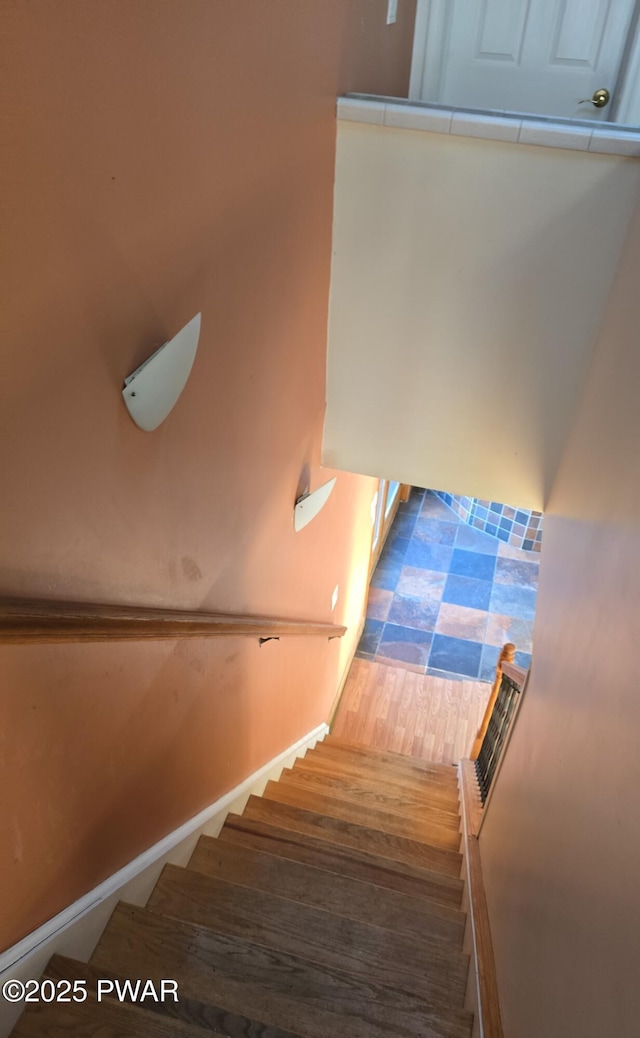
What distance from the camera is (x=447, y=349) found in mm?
2736

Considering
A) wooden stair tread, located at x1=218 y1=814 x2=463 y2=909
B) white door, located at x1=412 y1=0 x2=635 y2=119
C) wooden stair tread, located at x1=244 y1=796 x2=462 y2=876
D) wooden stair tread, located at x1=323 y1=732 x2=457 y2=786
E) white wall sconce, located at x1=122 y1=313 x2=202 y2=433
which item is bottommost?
wooden stair tread, located at x1=323 y1=732 x2=457 y2=786

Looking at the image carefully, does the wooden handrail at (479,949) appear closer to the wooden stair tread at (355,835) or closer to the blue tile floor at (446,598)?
the wooden stair tread at (355,835)

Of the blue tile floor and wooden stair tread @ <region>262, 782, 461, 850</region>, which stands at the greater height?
wooden stair tread @ <region>262, 782, 461, 850</region>

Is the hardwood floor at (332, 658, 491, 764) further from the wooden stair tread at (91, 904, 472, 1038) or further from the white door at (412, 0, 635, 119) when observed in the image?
the white door at (412, 0, 635, 119)

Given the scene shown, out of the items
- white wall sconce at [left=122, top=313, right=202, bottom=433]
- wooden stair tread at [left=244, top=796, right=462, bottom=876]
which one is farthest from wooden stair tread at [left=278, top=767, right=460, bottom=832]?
white wall sconce at [left=122, top=313, right=202, bottom=433]

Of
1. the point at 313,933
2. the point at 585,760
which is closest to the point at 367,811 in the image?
the point at 313,933

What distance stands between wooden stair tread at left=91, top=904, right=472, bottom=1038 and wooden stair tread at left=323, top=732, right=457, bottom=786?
237 centimetres

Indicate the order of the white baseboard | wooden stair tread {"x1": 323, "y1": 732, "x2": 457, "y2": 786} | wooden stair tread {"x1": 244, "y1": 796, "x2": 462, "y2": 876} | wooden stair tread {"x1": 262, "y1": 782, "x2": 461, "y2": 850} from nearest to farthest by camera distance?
the white baseboard, wooden stair tread {"x1": 244, "y1": 796, "x2": 462, "y2": 876}, wooden stair tread {"x1": 262, "y1": 782, "x2": 461, "y2": 850}, wooden stair tread {"x1": 323, "y1": 732, "x2": 457, "y2": 786}

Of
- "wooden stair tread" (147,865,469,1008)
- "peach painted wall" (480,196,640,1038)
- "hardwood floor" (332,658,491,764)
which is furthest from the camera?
"hardwood floor" (332,658,491,764)

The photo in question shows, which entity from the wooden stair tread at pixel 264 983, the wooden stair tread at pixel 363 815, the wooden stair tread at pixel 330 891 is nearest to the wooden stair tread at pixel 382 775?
the wooden stair tread at pixel 363 815

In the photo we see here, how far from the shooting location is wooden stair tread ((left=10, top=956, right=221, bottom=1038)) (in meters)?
1.48

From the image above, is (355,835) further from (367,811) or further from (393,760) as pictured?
(393,760)

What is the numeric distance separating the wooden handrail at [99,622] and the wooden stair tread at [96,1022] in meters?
0.78

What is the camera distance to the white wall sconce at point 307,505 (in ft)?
9.53
